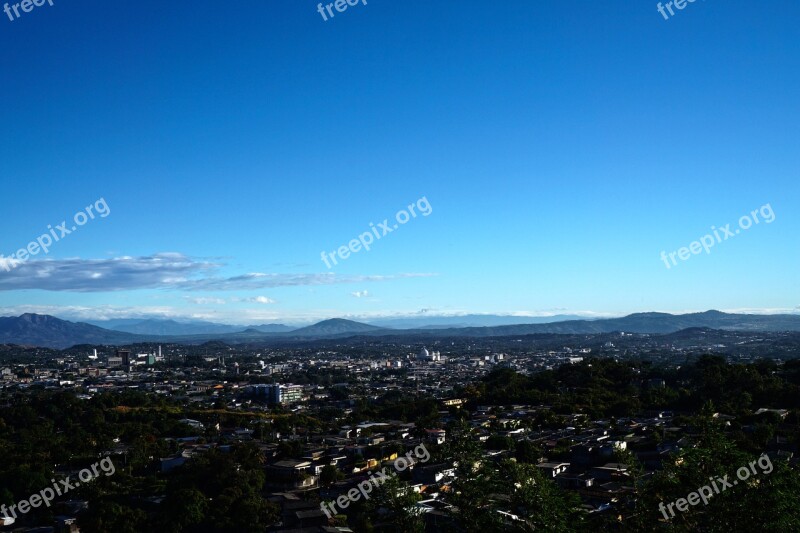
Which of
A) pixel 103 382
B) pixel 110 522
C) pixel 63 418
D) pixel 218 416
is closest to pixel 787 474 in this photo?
pixel 110 522

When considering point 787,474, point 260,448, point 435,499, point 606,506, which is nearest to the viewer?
point 787,474

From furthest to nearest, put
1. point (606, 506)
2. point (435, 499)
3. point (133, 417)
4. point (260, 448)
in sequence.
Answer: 1. point (133, 417)
2. point (260, 448)
3. point (435, 499)
4. point (606, 506)

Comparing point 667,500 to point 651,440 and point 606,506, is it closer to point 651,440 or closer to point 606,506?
point 606,506

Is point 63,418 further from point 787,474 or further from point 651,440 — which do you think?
point 787,474

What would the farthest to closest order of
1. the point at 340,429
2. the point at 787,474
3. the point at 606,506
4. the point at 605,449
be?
the point at 340,429 → the point at 605,449 → the point at 606,506 → the point at 787,474

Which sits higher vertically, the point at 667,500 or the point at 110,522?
the point at 667,500

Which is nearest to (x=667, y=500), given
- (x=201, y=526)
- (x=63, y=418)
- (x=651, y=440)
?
(x=201, y=526)

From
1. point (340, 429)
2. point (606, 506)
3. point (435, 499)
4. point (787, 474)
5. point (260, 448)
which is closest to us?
point (787, 474)

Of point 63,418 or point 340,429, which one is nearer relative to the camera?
point 340,429

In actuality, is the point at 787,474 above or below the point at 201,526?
above
